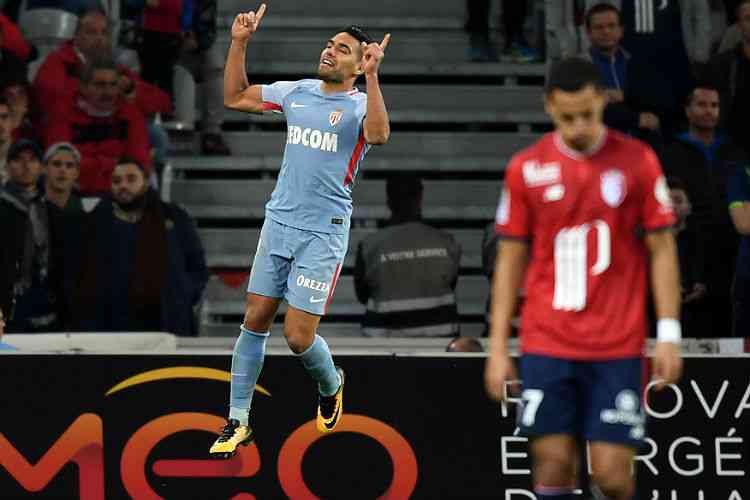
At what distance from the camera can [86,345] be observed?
10.0 metres

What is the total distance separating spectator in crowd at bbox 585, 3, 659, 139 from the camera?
12.0m

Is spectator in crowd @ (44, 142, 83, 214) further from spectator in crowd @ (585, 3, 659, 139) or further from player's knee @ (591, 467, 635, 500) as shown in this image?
player's knee @ (591, 467, 635, 500)

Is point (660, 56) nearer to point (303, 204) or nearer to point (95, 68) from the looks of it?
point (95, 68)

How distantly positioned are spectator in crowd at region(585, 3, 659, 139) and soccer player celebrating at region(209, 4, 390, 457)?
4.00 meters

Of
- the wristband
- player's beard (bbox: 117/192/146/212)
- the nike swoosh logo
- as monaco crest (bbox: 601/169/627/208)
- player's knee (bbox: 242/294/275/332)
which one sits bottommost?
the nike swoosh logo

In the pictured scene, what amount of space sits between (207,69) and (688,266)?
4.77 meters

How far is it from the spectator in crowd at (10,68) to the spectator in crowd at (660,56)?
463 cm

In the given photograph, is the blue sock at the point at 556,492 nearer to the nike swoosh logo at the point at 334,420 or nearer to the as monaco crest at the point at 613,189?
the as monaco crest at the point at 613,189

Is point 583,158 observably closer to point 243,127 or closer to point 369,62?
point 369,62

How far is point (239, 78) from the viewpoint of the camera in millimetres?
8531

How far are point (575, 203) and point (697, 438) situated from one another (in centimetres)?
332

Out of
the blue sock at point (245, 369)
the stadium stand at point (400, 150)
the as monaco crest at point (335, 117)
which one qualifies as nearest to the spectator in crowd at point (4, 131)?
the stadium stand at point (400, 150)

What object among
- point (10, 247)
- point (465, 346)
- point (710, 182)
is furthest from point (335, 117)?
point (710, 182)

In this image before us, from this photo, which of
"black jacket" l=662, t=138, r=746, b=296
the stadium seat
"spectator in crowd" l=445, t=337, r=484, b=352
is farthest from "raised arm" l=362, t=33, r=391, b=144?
the stadium seat
